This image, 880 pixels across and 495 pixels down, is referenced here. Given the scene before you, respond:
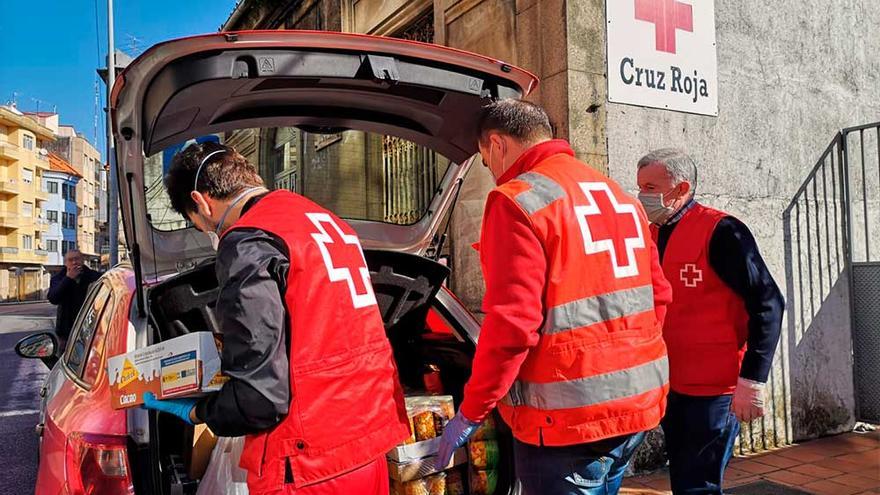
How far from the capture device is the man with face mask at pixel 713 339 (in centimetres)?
260

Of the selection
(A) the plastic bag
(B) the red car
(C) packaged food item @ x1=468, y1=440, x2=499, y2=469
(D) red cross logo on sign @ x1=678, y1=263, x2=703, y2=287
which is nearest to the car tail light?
(B) the red car

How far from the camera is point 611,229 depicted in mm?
2008

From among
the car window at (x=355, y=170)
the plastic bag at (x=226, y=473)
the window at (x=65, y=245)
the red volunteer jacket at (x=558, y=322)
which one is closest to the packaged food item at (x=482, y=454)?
the red volunteer jacket at (x=558, y=322)

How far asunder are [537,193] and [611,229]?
27cm

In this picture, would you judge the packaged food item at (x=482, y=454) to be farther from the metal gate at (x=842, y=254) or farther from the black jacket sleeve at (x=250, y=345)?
the metal gate at (x=842, y=254)

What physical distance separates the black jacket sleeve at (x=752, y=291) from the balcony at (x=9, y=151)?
63.9 metres

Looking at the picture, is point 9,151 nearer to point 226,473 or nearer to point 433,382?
point 433,382

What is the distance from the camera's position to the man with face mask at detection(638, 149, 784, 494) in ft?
8.54

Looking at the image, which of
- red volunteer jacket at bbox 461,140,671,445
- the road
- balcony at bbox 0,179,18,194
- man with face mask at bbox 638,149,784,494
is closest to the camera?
red volunteer jacket at bbox 461,140,671,445

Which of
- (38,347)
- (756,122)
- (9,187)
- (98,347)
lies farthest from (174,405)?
(9,187)

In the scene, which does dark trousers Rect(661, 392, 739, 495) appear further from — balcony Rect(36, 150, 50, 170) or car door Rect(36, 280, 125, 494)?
balcony Rect(36, 150, 50, 170)

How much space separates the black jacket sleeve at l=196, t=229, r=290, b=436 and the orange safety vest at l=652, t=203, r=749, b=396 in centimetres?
173

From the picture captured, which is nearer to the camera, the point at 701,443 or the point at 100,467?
the point at 100,467

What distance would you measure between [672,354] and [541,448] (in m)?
1.09
